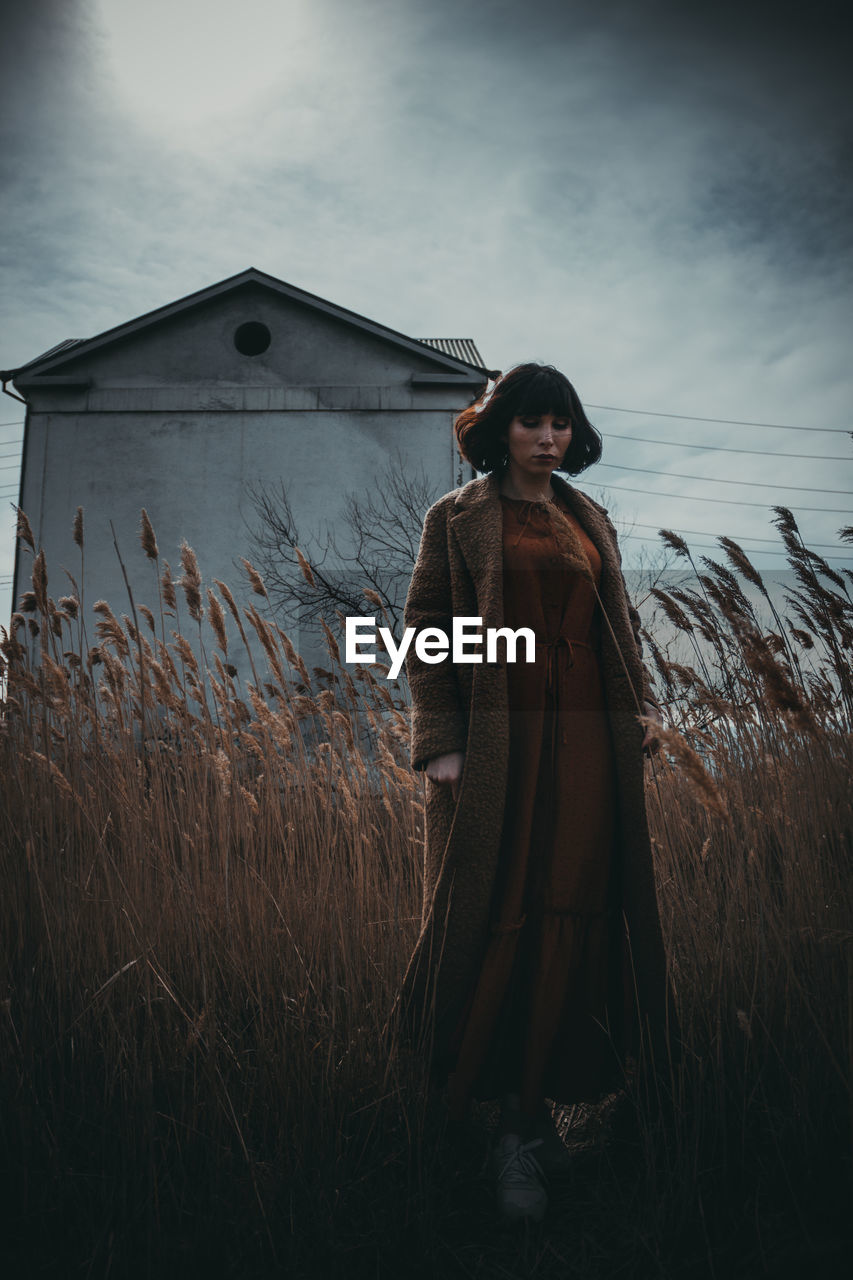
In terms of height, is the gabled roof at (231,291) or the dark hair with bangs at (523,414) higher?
the gabled roof at (231,291)

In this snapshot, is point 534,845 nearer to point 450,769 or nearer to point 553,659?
point 450,769

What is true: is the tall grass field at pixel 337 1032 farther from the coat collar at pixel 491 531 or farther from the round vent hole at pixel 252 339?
the round vent hole at pixel 252 339

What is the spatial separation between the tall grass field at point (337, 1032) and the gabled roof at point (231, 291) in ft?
34.1

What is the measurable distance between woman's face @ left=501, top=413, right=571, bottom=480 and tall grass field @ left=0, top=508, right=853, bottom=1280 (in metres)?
0.64

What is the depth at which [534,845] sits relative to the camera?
1740 mm

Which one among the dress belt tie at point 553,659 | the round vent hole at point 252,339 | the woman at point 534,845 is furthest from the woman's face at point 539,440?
the round vent hole at point 252,339

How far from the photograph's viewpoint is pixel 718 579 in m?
2.96

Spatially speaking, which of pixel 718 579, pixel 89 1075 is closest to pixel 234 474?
pixel 718 579

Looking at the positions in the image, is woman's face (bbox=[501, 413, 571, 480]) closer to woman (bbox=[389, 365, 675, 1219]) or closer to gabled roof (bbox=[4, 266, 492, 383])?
woman (bbox=[389, 365, 675, 1219])

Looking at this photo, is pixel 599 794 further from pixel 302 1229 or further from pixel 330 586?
pixel 330 586

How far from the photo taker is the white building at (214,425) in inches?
486

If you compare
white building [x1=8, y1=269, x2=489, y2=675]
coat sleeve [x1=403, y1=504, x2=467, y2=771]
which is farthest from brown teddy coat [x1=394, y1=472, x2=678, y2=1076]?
white building [x1=8, y1=269, x2=489, y2=675]

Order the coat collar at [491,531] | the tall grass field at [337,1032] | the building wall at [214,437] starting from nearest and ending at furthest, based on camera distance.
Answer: the tall grass field at [337,1032], the coat collar at [491,531], the building wall at [214,437]

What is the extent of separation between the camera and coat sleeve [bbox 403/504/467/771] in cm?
176
